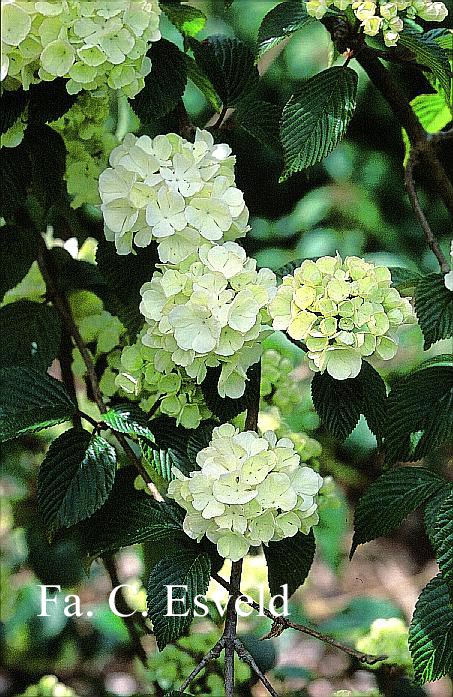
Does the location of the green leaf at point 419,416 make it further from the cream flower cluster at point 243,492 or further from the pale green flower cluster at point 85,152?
the pale green flower cluster at point 85,152

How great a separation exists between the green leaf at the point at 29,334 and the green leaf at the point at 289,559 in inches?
11.0

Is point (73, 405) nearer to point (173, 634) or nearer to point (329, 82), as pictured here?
point (173, 634)

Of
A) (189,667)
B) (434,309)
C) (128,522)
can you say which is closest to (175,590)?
(128,522)

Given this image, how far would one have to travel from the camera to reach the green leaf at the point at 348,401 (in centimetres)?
67

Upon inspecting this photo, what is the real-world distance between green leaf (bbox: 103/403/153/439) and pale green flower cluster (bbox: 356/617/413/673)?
454 millimetres

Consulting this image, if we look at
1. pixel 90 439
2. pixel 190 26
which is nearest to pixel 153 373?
pixel 90 439

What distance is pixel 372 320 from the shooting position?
0.61m

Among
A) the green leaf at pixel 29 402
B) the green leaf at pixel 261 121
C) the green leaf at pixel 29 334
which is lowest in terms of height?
the green leaf at pixel 29 334

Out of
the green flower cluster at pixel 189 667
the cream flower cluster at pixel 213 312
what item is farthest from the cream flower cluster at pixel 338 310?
the green flower cluster at pixel 189 667

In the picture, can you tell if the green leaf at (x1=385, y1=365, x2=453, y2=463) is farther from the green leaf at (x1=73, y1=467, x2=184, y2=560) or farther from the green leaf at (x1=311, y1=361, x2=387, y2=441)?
the green leaf at (x1=73, y1=467, x2=184, y2=560)

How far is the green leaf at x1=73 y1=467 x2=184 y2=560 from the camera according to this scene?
68cm

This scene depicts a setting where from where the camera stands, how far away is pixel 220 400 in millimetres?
692

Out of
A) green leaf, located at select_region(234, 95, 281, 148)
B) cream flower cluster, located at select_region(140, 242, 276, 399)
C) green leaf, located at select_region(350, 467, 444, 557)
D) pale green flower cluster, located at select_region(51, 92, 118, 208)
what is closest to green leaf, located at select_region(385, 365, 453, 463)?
green leaf, located at select_region(350, 467, 444, 557)

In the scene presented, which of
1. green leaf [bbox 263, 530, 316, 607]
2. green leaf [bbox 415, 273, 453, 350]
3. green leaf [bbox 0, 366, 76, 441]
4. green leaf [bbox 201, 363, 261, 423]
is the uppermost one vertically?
green leaf [bbox 0, 366, 76, 441]
